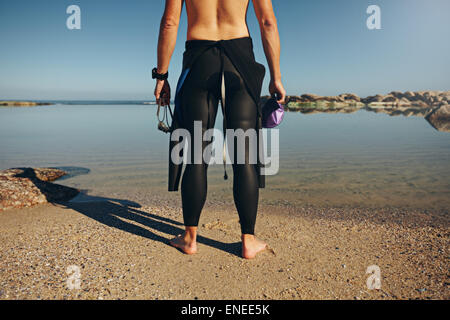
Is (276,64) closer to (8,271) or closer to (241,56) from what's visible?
(241,56)

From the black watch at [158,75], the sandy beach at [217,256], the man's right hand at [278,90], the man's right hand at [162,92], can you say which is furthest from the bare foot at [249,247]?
the black watch at [158,75]

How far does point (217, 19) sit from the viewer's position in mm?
2654

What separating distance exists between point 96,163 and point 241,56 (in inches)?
239

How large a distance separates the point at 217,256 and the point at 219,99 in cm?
151

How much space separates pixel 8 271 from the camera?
2.38 m

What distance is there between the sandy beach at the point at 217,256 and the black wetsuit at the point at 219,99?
0.49m

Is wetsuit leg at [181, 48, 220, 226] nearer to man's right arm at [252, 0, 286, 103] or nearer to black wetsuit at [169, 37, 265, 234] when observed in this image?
black wetsuit at [169, 37, 265, 234]

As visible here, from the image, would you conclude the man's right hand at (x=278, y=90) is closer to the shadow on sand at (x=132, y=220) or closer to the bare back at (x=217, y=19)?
the bare back at (x=217, y=19)

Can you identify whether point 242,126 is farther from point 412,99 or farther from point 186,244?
point 412,99

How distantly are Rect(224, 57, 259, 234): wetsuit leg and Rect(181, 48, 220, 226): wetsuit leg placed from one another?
0.42 feet

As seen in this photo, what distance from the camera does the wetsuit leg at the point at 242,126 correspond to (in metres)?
2.63

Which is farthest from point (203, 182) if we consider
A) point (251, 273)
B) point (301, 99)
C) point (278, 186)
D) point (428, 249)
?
point (301, 99)

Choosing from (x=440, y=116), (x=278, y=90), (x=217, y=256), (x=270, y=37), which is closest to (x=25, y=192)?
(x=217, y=256)

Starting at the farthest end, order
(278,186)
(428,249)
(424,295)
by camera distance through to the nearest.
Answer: (278,186), (428,249), (424,295)
